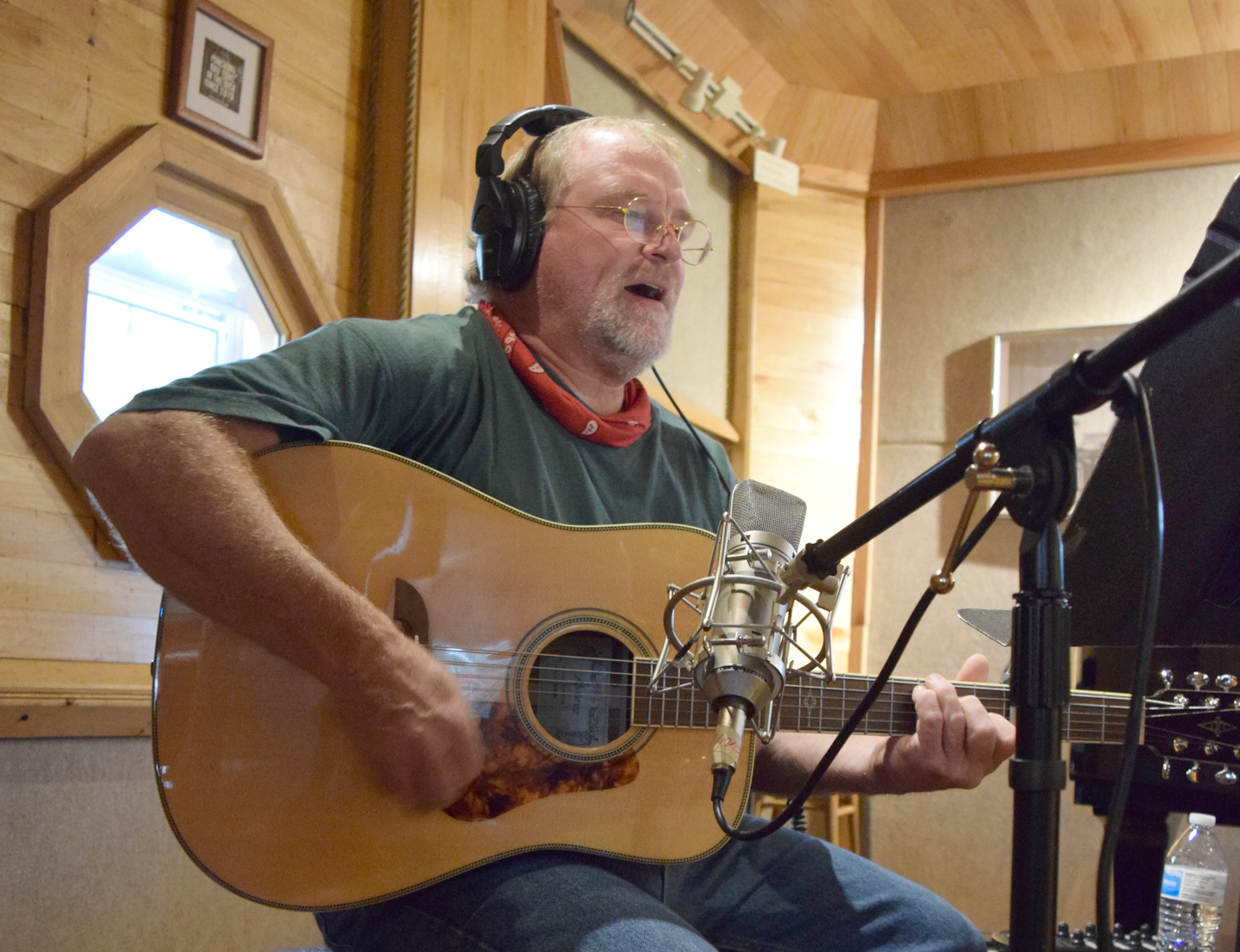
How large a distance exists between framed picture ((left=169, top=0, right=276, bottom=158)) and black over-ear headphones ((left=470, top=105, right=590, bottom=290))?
2.10 ft

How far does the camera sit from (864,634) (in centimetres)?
395

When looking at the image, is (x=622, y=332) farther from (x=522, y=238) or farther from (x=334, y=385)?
(x=334, y=385)

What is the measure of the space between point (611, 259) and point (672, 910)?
3.27 ft

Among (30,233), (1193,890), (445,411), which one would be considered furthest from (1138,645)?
(1193,890)

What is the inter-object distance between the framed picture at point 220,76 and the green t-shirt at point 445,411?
77 centimetres

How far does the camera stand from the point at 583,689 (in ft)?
4.42

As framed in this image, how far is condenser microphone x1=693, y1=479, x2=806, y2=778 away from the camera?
2.66ft

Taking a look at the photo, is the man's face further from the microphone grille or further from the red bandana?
the microphone grille

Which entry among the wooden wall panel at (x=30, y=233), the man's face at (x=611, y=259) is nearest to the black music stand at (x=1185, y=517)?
the man's face at (x=611, y=259)

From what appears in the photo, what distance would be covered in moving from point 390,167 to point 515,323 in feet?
2.65

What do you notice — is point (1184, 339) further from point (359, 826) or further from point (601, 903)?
point (359, 826)

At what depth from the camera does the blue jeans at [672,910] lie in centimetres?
112

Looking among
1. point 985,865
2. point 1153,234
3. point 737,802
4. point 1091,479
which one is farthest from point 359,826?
point 1153,234

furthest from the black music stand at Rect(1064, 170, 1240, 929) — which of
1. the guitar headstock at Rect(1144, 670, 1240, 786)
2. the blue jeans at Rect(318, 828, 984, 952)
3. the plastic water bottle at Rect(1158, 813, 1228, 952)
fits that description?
the plastic water bottle at Rect(1158, 813, 1228, 952)
